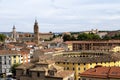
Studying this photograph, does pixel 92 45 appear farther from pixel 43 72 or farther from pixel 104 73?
pixel 104 73

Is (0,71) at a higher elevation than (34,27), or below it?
below

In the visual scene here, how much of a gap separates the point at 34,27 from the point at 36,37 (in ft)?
16.5

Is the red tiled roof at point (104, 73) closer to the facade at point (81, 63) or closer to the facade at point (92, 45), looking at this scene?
the facade at point (81, 63)

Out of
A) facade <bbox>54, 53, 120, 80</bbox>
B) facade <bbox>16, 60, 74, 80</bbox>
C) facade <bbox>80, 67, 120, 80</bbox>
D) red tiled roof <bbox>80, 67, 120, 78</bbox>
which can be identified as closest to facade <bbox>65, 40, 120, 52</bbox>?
facade <bbox>54, 53, 120, 80</bbox>

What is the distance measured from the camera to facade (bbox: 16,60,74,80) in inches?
1734

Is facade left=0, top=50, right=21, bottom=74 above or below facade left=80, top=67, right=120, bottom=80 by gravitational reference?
below

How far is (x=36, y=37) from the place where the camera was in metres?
138

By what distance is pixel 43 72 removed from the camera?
4481 centimetres

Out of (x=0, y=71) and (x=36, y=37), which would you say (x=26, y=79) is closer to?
(x=0, y=71)

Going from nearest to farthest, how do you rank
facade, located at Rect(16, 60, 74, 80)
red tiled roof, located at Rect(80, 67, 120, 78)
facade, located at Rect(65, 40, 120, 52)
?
1. red tiled roof, located at Rect(80, 67, 120, 78)
2. facade, located at Rect(16, 60, 74, 80)
3. facade, located at Rect(65, 40, 120, 52)

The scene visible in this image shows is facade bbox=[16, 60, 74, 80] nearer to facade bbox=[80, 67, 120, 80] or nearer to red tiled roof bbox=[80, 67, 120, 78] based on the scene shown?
facade bbox=[80, 67, 120, 80]

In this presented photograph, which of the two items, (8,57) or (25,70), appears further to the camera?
(8,57)

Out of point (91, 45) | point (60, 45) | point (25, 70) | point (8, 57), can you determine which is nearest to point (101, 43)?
point (91, 45)

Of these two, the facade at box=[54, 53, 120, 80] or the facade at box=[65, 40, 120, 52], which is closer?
the facade at box=[54, 53, 120, 80]
